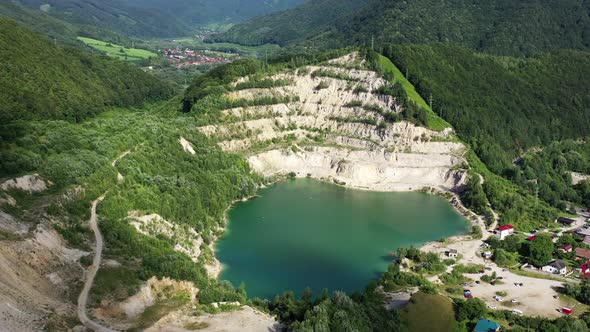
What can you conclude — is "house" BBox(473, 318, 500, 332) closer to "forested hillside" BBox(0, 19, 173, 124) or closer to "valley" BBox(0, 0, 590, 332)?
"valley" BBox(0, 0, 590, 332)

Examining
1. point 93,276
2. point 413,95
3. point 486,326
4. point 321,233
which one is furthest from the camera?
point 413,95

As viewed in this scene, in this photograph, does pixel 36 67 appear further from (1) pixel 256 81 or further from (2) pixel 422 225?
(2) pixel 422 225

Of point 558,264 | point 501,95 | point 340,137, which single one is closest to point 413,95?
point 340,137

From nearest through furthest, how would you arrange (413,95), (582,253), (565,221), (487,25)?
(582,253)
(565,221)
(413,95)
(487,25)

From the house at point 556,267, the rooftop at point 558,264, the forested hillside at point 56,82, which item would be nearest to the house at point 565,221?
the rooftop at point 558,264

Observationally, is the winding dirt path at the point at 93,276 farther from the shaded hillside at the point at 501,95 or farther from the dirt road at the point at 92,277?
the shaded hillside at the point at 501,95

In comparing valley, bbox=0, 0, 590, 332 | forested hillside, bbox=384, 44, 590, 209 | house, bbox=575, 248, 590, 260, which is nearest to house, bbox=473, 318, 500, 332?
valley, bbox=0, 0, 590, 332

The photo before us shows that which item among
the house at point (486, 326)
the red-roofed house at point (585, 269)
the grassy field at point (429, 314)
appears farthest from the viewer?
the red-roofed house at point (585, 269)

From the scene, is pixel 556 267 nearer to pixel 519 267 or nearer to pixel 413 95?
pixel 519 267
